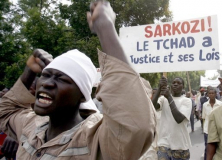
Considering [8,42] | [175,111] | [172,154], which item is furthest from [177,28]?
[8,42]

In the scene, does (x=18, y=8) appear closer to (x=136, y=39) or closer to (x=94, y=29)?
(x=136, y=39)

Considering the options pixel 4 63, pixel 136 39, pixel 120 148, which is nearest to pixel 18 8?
pixel 4 63

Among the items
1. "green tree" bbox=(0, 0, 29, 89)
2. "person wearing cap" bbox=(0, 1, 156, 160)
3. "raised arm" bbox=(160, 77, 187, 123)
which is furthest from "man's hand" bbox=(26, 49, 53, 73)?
"green tree" bbox=(0, 0, 29, 89)

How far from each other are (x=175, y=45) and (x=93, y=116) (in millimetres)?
3319

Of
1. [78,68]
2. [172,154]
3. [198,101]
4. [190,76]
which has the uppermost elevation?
[78,68]

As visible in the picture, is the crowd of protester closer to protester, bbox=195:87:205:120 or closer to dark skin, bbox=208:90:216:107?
dark skin, bbox=208:90:216:107

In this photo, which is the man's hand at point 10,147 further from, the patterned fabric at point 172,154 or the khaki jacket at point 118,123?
the patterned fabric at point 172,154

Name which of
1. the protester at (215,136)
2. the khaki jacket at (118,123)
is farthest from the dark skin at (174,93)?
the khaki jacket at (118,123)

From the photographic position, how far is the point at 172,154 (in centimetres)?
430

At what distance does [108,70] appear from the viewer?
4.09ft

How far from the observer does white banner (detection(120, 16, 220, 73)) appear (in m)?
4.41

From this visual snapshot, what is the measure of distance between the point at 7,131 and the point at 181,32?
130 inches

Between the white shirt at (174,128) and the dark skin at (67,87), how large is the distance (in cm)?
284

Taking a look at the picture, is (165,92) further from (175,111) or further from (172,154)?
(172,154)
